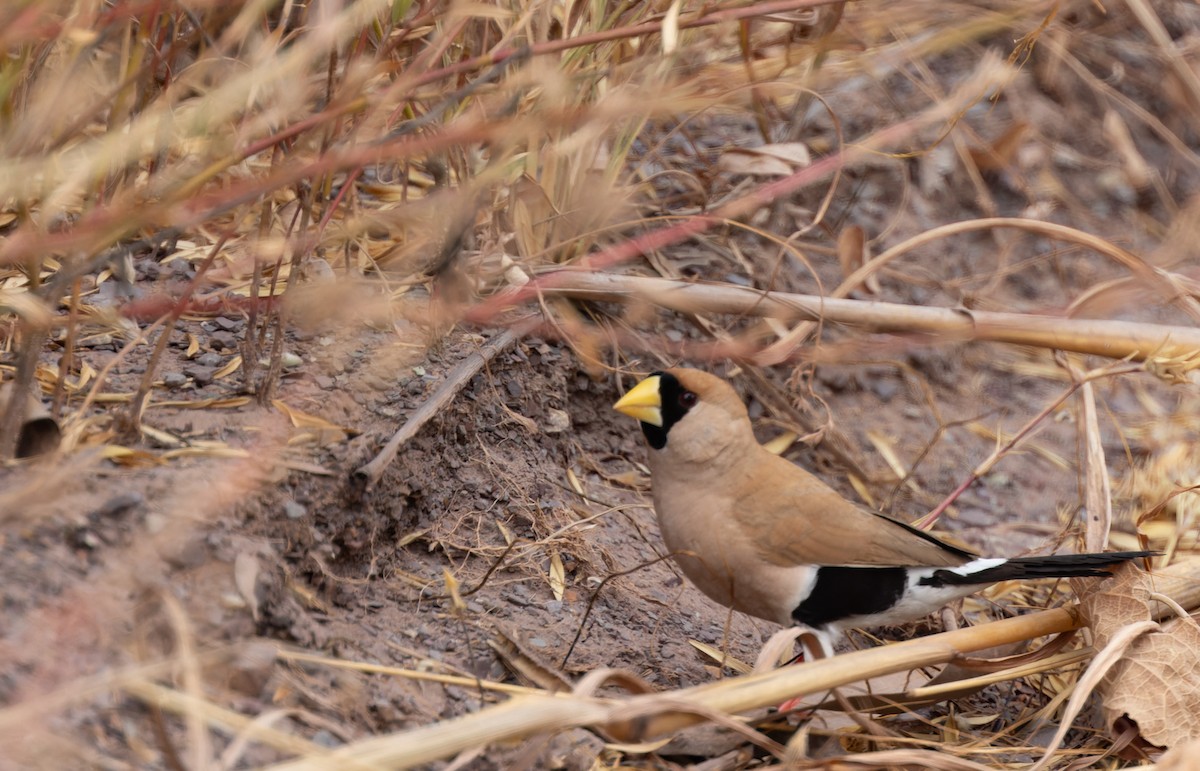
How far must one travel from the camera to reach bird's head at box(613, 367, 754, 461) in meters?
2.85

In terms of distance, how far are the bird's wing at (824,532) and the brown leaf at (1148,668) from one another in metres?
0.33

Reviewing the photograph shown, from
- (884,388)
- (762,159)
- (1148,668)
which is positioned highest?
(762,159)

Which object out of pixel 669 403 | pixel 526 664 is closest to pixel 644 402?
pixel 669 403

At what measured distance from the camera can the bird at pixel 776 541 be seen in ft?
9.02

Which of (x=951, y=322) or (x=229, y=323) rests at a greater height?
(x=229, y=323)

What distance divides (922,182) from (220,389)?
10.9 ft

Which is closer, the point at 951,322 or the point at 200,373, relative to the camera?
the point at 200,373

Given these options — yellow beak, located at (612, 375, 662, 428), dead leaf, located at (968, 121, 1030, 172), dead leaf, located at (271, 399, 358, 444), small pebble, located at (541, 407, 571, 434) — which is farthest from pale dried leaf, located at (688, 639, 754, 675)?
dead leaf, located at (968, 121, 1030, 172)

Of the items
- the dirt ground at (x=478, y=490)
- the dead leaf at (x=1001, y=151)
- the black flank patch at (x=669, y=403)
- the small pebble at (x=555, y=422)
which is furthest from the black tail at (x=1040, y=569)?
the dead leaf at (x=1001, y=151)

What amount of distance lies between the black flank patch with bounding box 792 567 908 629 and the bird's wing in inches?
1.2

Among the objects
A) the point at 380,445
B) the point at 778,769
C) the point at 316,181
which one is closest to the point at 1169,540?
the point at 778,769

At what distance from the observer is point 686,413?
2875 mm

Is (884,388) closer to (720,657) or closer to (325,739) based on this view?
(720,657)

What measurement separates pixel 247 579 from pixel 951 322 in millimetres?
1965
